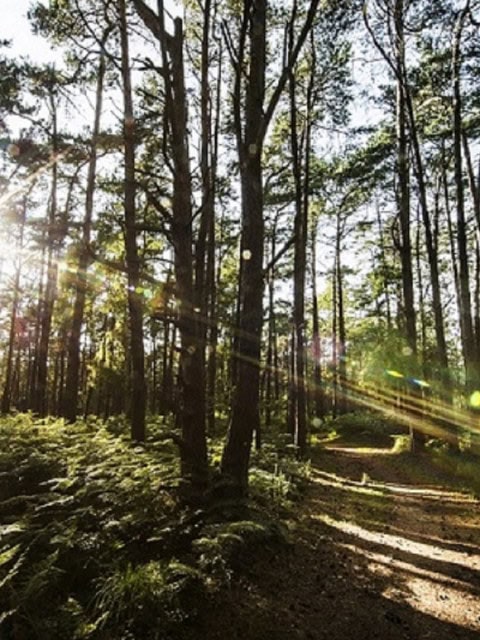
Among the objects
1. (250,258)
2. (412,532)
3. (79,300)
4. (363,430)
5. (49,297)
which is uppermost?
(49,297)

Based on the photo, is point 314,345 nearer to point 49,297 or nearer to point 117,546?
point 49,297

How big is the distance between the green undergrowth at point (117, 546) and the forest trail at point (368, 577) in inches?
13.1

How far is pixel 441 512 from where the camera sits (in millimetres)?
8031

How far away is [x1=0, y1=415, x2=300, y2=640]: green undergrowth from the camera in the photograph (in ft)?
12.3

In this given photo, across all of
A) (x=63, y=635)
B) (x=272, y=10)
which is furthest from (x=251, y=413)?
(x=272, y=10)

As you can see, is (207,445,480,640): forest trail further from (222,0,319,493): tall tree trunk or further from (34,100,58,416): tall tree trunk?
(34,100,58,416): tall tree trunk

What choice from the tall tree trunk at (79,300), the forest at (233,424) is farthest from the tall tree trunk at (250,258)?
the tall tree trunk at (79,300)

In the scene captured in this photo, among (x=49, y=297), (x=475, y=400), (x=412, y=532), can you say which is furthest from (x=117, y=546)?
(x=49, y=297)

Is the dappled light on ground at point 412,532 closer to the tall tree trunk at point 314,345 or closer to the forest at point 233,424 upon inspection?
the forest at point 233,424

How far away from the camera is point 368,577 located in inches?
206

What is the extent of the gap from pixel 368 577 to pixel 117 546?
9.12ft

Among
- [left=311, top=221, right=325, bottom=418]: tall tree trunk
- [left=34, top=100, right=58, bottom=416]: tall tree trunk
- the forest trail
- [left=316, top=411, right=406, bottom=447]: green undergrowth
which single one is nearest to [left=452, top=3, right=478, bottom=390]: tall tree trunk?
[left=316, top=411, right=406, bottom=447]: green undergrowth

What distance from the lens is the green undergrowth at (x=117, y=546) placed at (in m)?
3.74

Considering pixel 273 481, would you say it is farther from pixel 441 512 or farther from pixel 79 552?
pixel 79 552
